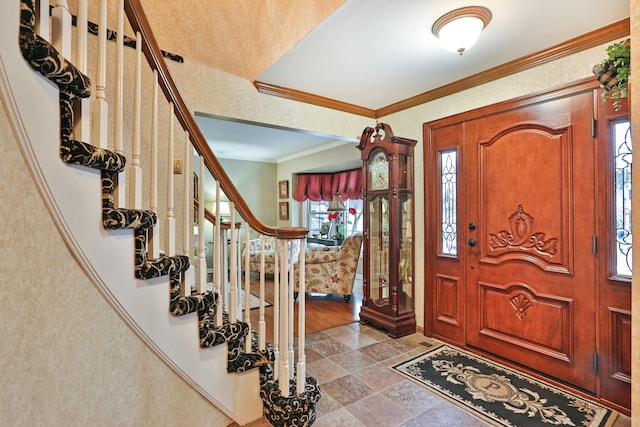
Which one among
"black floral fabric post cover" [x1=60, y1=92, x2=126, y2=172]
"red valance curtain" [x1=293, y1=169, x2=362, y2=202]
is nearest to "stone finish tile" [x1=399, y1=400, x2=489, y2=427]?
"black floral fabric post cover" [x1=60, y1=92, x2=126, y2=172]

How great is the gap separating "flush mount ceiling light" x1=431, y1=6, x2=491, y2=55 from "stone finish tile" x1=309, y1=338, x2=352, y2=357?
99.0 inches

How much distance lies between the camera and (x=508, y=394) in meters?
2.03

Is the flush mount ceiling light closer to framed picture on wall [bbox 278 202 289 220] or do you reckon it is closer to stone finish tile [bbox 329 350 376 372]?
stone finish tile [bbox 329 350 376 372]

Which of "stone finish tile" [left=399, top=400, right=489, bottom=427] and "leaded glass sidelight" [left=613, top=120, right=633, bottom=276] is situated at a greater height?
"leaded glass sidelight" [left=613, top=120, right=633, bottom=276]

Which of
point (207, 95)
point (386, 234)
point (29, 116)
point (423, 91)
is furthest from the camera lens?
point (386, 234)

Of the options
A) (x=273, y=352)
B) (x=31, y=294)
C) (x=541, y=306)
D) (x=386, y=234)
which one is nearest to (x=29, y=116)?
(x=31, y=294)

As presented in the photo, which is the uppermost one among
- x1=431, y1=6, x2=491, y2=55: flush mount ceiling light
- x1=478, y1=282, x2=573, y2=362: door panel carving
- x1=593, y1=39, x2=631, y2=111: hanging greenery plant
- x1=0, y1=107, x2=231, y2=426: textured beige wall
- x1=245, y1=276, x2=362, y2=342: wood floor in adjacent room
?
x1=431, y1=6, x2=491, y2=55: flush mount ceiling light

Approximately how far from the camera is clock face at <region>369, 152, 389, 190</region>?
10.3 ft

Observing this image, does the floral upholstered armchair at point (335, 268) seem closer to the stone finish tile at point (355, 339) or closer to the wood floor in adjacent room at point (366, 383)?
the wood floor in adjacent room at point (366, 383)

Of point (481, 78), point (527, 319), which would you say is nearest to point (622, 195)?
point (527, 319)

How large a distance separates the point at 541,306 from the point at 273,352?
200 cm

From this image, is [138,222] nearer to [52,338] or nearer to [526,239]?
[52,338]

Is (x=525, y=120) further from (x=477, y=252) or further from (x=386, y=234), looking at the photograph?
(x=386, y=234)

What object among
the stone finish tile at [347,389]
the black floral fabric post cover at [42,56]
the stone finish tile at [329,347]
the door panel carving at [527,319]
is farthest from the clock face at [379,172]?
the black floral fabric post cover at [42,56]
